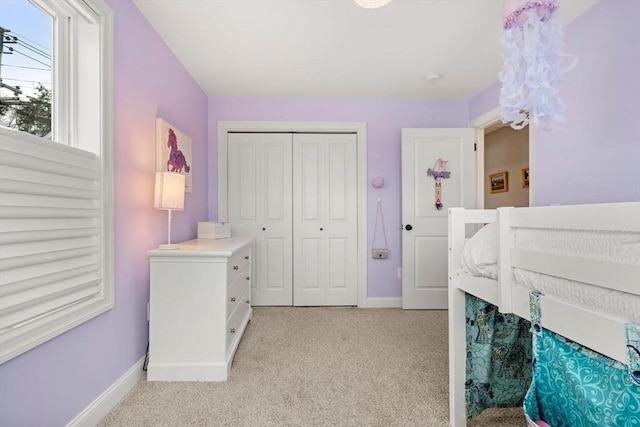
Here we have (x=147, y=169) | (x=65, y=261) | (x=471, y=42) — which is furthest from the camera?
(x=471, y=42)

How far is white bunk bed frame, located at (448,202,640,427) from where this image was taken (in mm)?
717

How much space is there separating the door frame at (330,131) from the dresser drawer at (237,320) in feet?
3.60

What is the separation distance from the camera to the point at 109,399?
154cm

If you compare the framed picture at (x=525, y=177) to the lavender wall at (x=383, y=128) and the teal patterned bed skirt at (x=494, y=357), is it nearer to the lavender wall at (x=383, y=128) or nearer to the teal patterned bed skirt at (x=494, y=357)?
the lavender wall at (x=383, y=128)

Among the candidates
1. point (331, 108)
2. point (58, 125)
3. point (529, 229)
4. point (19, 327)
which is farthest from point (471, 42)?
point (19, 327)

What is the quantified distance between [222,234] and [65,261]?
1.43 m

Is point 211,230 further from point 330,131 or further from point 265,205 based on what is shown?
point 330,131

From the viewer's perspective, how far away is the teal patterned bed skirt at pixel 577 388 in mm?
751

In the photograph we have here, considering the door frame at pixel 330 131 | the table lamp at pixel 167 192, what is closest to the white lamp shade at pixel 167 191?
the table lamp at pixel 167 192

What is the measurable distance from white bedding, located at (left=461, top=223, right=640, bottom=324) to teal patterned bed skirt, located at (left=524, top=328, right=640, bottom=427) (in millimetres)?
147

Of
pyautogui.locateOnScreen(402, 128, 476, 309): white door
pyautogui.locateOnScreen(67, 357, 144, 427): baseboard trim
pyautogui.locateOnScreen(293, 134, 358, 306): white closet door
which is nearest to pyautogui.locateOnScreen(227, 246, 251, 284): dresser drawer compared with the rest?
pyautogui.locateOnScreen(67, 357, 144, 427): baseboard trim

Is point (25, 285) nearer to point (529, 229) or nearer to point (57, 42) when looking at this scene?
point (57, 42)

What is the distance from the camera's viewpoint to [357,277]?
10.9ft

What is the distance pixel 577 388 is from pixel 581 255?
1.30ft
